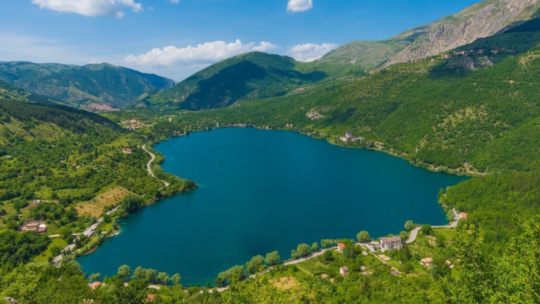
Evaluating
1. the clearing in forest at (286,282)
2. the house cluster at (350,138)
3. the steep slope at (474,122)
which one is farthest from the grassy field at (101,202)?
the house cluster at (350,138)

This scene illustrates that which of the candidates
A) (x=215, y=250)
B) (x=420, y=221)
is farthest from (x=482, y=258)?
(x=420, y=221)

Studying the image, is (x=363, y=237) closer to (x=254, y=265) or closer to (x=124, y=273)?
(x=254, y=265)

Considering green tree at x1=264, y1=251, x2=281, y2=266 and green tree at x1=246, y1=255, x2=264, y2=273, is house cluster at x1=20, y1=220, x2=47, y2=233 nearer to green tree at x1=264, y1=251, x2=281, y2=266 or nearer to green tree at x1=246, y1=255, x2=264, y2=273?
green tree at x1=246, y1=255, x2=264, y2=273

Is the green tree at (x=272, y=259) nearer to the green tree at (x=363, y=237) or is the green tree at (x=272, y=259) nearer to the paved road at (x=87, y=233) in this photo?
the green tree at (x=363, y=237)

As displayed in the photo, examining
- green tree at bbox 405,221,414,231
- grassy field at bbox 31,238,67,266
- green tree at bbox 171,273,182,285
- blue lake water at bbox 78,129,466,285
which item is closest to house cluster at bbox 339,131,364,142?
blue lake water at bbox 78,129,466,285

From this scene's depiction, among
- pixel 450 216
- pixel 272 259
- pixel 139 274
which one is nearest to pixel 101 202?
pixel 139 274

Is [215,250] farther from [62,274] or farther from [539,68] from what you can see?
[539,68]
